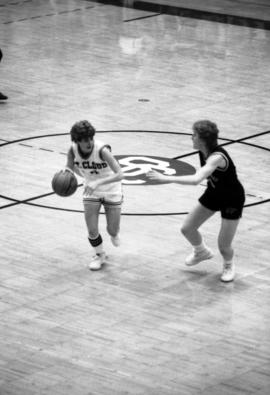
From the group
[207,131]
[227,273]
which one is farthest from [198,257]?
[207,131]

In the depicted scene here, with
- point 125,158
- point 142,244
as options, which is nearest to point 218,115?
point 125,158

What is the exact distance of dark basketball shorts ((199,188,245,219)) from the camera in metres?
12.1

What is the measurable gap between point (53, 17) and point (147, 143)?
1151 centimetres

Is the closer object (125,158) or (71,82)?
(125,158)

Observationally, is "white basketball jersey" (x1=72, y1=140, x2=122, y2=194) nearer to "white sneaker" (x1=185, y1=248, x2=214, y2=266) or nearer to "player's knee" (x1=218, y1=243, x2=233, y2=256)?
"white sneaker" (x1=185, y1=248, x2=214, y2=266)

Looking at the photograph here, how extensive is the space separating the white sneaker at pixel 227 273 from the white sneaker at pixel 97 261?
1.44 meters

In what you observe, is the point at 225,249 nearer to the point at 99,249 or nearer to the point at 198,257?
the point at 198,257

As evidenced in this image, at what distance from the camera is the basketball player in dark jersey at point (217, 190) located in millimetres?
11945

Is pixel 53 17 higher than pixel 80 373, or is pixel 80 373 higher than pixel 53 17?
pixel 80 373

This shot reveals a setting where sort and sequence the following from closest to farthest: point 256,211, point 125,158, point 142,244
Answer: point 142,244
point 256,211
point 125,158

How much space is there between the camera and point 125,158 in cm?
1728

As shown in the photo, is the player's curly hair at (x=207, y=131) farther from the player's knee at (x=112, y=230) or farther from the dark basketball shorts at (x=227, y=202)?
the player's knee at (x=112, y=230)

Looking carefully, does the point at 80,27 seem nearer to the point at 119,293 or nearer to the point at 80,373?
the point at 119,293

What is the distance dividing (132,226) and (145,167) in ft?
8.50
